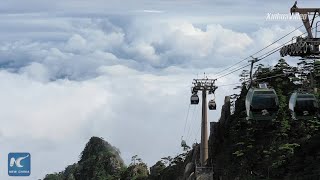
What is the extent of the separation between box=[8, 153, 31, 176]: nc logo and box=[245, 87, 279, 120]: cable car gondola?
37.3ft

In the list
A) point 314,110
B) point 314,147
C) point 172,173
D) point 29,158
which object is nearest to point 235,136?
point 314,147

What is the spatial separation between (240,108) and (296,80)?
735cm

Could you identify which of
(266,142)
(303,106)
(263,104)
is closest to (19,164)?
(263,104)

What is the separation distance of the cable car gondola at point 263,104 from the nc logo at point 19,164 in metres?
11.4

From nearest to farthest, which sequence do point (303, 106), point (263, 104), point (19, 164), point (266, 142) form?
point (19, 164) < point (303, 106) < point (263, 104) < point (266, 142)

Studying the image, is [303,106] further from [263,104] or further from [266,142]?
[266,142]

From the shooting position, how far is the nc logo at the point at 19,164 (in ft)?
59.7

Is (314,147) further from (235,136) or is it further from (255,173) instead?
(235,136)

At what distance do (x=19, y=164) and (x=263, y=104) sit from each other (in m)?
11.7

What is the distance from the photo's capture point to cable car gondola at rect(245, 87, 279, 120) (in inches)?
996

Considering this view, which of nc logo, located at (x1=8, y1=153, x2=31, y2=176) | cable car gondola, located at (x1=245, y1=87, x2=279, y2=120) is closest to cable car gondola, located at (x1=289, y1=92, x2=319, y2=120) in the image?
cable car gondola, located at (x1=245, y1=87, x2=279, y2=120)

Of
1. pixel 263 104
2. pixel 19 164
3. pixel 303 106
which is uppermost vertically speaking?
pixel 263 104

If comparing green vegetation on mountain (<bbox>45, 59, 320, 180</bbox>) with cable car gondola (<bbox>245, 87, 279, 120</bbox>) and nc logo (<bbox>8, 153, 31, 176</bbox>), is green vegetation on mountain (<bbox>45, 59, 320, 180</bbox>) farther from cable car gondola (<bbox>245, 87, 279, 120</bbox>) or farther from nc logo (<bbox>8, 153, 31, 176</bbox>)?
nc logo (<bbox>8, 153, 31, 176</bbox>)

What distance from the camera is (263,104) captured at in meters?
25.3
